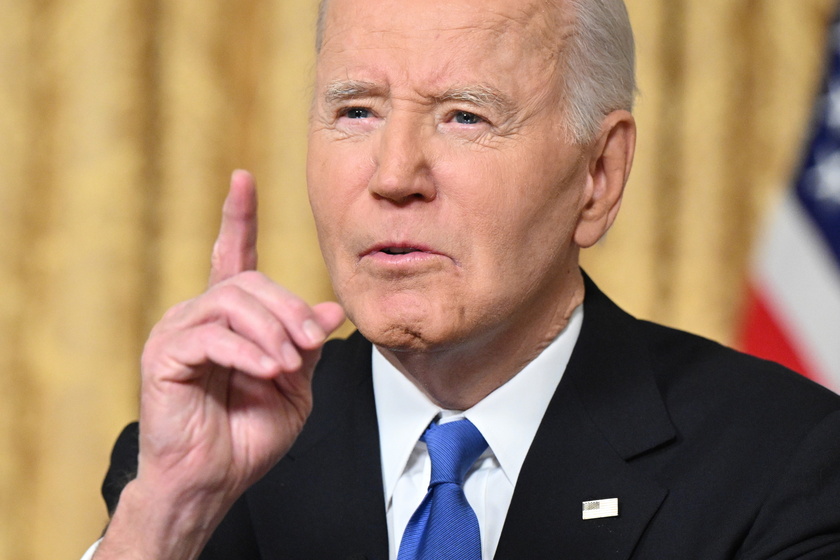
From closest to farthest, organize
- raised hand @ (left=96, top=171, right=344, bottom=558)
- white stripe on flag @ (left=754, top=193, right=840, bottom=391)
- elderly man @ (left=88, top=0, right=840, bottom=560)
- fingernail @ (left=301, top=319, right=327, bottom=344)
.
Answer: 1. fingernail @ (left=301, top=319, right=327, bottom=344)
2. raised hand @ (left=96, top=171, right=344, bottom=558)
3. elderly man @ (left=88, top=0, right=840, bottom=560)
4. white stripe on flag @ (left=754, top=193, right=840, bottom=391)

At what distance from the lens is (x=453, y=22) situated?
1763mm

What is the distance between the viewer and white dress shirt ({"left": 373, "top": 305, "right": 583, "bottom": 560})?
187cm

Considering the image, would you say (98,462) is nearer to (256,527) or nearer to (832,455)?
(256,527)

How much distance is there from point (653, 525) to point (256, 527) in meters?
0.71

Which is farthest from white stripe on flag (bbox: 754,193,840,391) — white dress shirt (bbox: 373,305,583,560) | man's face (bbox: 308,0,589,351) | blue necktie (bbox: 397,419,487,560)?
blue necktie (bbox: 397,419,487,560)

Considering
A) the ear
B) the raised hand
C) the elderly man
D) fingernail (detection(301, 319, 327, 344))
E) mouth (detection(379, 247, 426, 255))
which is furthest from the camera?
the ear

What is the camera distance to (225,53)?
312 cm

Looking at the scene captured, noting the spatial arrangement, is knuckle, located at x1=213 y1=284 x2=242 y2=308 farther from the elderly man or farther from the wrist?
the wrist

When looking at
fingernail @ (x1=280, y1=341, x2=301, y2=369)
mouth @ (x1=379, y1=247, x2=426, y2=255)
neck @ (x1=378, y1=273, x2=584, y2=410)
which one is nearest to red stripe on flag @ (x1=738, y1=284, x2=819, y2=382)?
neck @ (x1=378, y1=273, x2=584, y2=410)

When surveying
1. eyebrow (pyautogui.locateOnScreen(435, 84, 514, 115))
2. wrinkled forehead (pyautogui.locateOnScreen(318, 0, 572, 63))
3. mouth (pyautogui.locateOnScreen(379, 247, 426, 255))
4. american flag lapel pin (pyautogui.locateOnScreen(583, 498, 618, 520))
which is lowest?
Result: american flag lapel pin (pyautogui.locateOnScreen(583, 498, 618, 520))

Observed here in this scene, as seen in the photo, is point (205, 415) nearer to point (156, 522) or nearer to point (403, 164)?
point (156, 522)

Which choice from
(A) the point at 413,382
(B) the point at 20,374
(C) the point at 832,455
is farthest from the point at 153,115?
(C) the point at 832,455

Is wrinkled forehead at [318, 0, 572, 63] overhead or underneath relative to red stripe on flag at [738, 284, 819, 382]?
overhead

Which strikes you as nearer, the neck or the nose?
the nose
